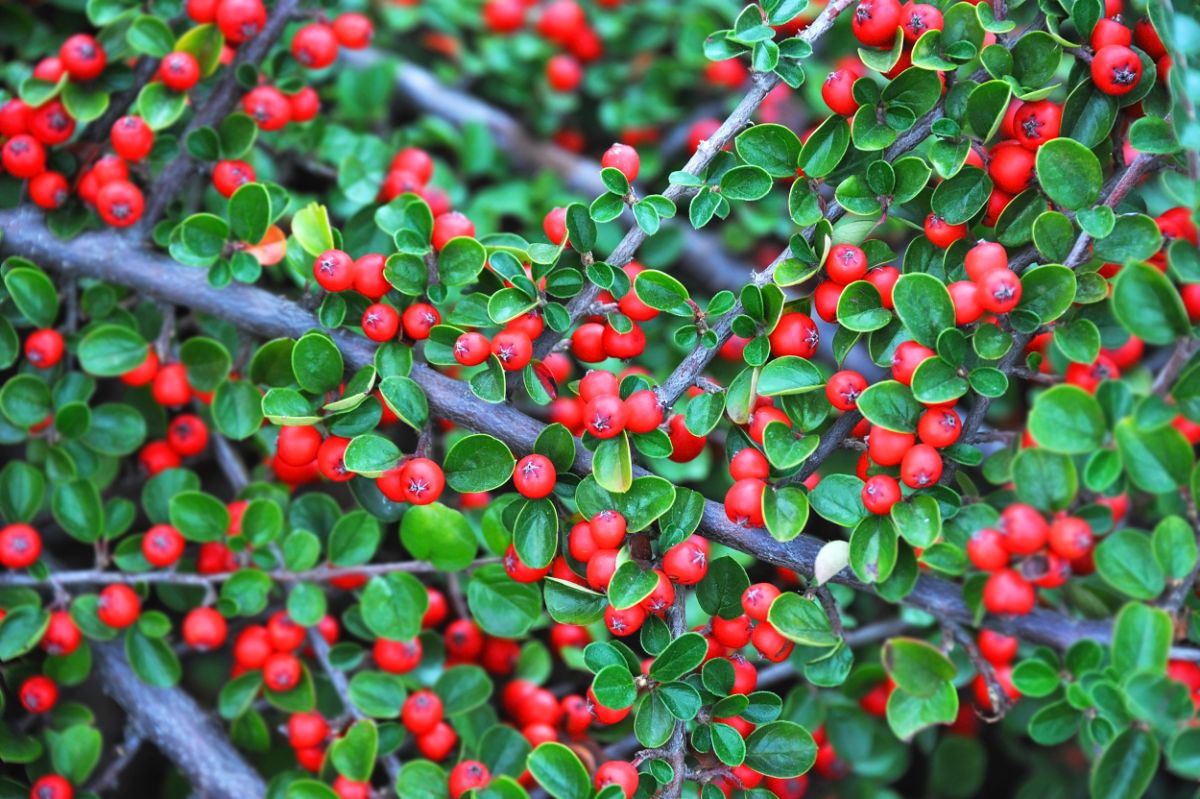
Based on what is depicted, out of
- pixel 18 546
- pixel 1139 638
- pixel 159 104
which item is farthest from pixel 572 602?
pixel 159 104

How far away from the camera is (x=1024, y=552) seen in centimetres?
183

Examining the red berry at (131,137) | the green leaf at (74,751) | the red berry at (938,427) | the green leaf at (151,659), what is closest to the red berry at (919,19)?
the red berry at (938,427)

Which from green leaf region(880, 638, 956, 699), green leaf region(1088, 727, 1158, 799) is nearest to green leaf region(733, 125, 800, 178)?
green leaf region(880, 638, 956, 699)

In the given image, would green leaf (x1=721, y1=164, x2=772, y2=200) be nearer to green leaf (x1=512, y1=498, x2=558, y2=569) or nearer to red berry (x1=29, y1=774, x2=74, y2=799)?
green leaf (x1=512, y1=498, x2=558, y2=569)

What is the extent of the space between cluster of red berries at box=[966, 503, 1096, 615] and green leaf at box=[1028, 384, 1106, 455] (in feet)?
0.44

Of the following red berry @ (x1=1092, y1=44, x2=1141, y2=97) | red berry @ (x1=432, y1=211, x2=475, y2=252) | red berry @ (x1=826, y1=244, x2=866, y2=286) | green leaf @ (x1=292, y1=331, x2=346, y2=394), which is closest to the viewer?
red berry @ (x1=1092, y1=44, x2=1141, y2=97)

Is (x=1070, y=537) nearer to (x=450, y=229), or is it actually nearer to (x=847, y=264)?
(x=847, y=264)

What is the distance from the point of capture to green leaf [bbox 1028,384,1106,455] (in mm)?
1799

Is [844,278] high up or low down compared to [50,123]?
up

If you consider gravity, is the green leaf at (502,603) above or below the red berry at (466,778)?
above

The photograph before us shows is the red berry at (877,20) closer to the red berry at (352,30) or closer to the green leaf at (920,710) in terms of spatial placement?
the green leaf at (920,710)

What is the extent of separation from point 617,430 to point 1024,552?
794 mm

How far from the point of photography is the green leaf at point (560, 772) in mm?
1999

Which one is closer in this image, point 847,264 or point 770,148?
point 847,264
